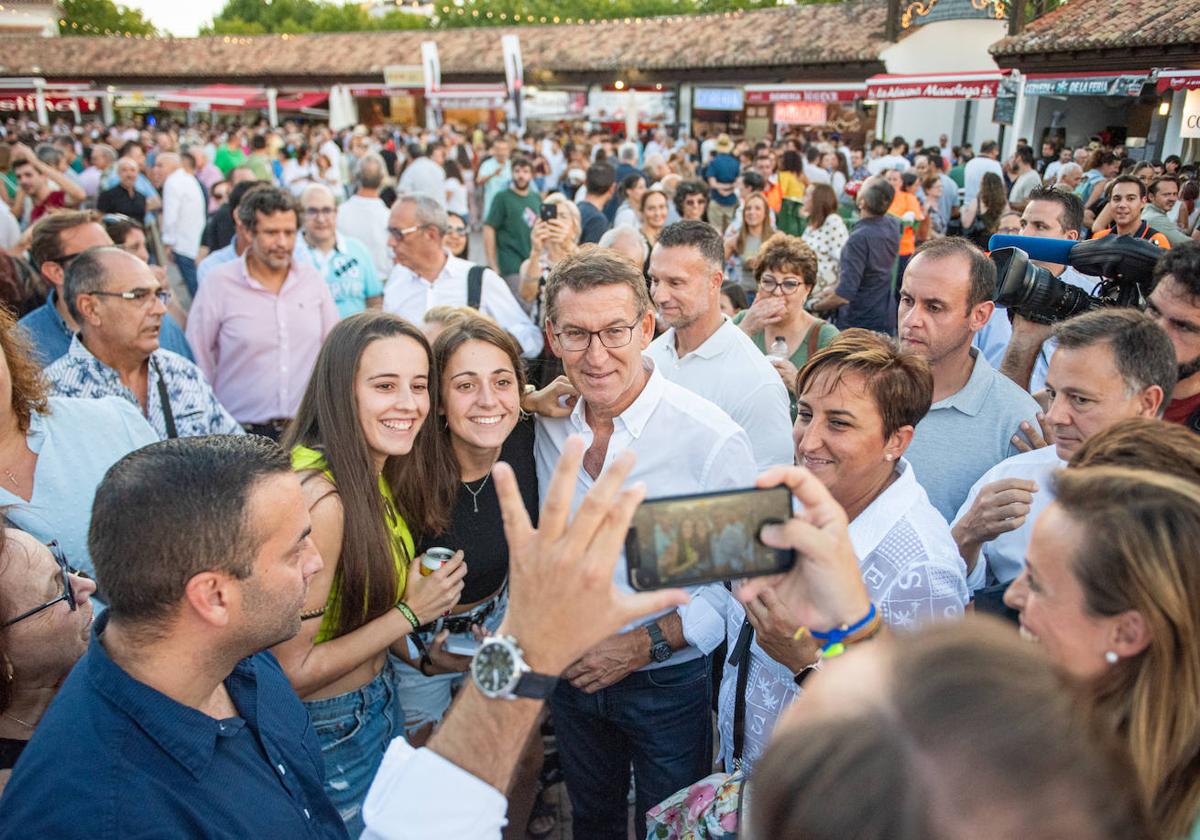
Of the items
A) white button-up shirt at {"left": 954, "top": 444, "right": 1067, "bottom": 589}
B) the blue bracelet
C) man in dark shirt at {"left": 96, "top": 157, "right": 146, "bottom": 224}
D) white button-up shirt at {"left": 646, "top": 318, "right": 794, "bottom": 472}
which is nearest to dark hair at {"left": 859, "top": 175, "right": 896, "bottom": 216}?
white button-up shirt at {"left": 646, "top": 318, "right": 794, "bottom": 472}

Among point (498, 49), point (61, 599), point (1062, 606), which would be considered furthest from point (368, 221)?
point (498, 49)

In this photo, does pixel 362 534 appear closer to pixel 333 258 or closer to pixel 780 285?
pixel 780 285

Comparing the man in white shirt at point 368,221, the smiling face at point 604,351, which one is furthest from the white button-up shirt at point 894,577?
the man in white shirt at point 368,221

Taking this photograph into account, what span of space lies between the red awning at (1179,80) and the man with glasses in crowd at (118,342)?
11.0m

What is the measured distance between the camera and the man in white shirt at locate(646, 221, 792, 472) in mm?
3109

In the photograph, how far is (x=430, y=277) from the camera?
5.05 metres

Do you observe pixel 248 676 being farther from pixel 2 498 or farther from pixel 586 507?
pixel 2 498

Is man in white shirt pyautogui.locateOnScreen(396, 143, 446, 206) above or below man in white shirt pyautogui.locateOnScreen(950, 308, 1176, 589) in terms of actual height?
above

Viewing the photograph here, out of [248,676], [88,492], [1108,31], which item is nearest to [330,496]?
[248,676]

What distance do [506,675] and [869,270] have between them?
18.3 feet

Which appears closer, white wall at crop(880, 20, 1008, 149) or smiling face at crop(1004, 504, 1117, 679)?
smiling face at crop(1004, 504, 1117, 679)

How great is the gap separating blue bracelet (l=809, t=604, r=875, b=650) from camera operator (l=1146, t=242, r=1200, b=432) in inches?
76.2

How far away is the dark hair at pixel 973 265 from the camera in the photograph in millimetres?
3092

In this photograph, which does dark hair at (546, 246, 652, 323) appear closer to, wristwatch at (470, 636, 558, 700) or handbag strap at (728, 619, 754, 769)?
handbag strap at (728, 619, 754, 769)
